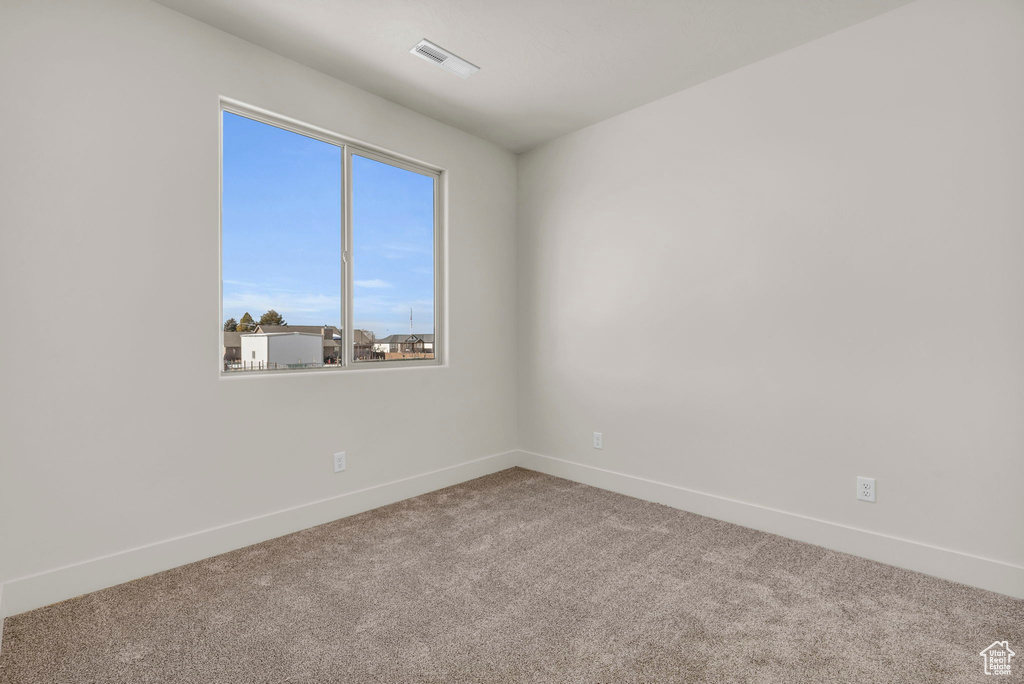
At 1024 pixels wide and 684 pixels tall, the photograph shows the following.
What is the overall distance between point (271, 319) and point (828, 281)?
116 inches

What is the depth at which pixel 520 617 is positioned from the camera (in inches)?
73.0

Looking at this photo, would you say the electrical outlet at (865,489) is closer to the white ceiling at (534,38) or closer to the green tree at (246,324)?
the white ceiling at (534,38)

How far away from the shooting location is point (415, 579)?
214 cm

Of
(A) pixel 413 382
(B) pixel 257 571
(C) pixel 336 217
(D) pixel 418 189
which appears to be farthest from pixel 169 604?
(D) pixel 418 189

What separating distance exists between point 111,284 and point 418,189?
191 centimetres

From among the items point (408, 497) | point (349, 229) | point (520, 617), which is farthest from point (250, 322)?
point (520, 617)

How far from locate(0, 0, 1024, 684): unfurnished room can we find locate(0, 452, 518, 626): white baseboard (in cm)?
1

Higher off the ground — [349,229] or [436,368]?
[349,229]

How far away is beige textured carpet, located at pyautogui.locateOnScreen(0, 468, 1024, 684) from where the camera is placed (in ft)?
5.12

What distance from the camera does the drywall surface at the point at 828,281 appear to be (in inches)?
81.1

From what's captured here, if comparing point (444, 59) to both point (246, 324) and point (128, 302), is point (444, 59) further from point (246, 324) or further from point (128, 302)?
point (128, 302)

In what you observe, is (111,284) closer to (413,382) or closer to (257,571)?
(257,571)

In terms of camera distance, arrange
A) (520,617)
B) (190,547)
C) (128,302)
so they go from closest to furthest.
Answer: (520,617) < (128,302) < (190,547)

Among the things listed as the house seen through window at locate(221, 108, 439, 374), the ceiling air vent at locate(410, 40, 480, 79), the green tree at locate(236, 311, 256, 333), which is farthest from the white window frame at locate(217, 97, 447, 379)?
the ceiling air vent at locate(410, 40, 480, 79)
